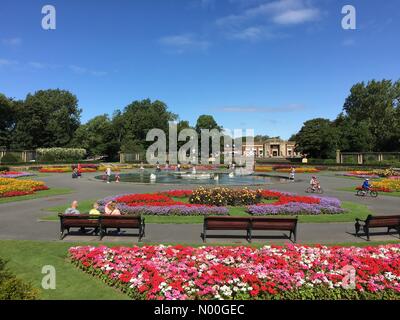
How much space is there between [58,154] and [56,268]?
6575 cm

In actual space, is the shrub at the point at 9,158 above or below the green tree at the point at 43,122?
below

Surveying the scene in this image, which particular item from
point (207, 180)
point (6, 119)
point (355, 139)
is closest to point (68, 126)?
point (6, 119)

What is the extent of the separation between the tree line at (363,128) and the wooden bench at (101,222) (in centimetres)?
6839

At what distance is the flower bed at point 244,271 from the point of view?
6.72 metres

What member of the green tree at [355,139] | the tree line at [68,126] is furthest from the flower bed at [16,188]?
the green tree at [355,139]

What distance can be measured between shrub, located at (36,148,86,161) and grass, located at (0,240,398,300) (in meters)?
59.1

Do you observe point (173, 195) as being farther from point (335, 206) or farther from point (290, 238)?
point (290, 238)

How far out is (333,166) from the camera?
59.8 metres

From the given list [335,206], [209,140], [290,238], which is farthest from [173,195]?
[209,140]

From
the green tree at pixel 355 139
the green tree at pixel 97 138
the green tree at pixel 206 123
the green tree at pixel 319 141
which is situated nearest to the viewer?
the green tree at pixel 319 141

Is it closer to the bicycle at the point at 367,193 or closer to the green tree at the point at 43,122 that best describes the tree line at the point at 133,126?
the green tree at the point at 43,122

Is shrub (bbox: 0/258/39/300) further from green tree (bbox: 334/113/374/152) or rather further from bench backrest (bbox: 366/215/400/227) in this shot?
green tree (bbox: 334/113/374/152)

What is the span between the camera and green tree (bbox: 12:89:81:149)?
81.8 meters

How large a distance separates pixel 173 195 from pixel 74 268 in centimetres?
1283
